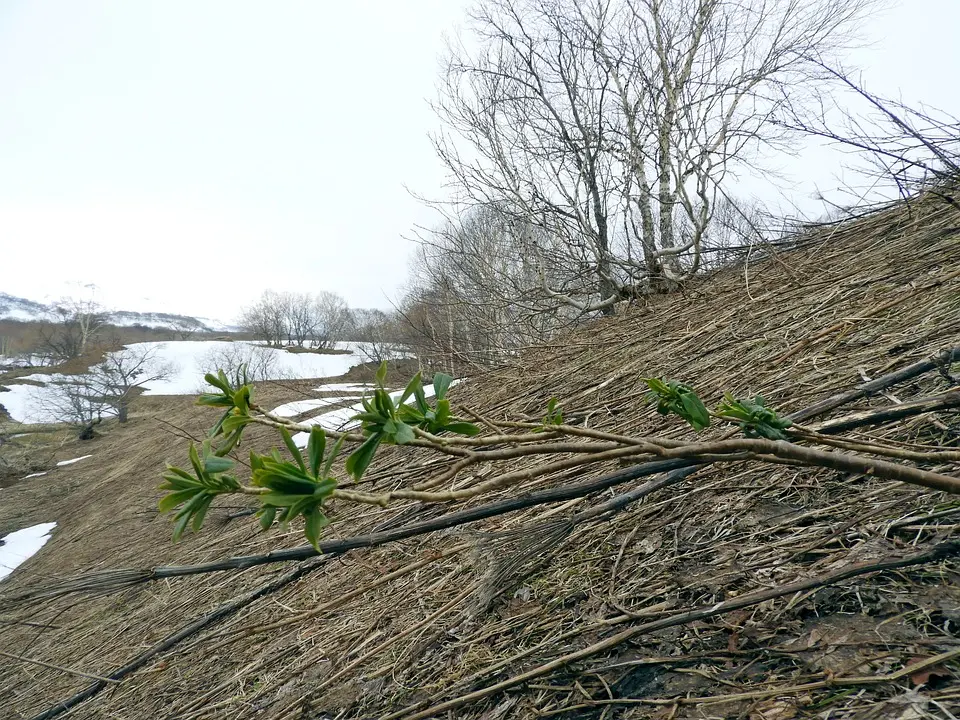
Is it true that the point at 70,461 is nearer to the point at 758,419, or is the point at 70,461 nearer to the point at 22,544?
the point at 22,544

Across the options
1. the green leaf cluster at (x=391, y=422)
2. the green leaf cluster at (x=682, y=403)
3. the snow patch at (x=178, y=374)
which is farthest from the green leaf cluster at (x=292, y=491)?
the snow patch at (x=178, y=374)

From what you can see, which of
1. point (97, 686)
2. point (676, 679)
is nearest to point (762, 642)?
point (676, 679)

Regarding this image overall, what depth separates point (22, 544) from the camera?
331 inches

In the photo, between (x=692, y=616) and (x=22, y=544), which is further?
(x=22, y=544)

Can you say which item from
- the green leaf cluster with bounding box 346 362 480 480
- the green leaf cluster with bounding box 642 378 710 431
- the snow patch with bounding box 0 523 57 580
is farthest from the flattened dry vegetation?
the snow patch with bounding box 0 523 57 580

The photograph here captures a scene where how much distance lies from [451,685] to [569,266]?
4424mm

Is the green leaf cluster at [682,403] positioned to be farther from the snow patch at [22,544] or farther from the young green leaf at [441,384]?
the snow patch at [22,544]

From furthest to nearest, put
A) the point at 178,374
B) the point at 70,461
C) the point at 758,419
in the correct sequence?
the point at 178,374 < the point at 70,461 < the point at 758,419

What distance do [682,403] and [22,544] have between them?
11784 mm

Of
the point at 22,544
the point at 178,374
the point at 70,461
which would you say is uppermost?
the point at 178,374

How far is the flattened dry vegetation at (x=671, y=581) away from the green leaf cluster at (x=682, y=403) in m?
0.28

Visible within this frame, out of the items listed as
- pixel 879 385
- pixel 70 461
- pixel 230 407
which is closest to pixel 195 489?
pixel 230 407

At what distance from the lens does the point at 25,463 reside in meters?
15.6

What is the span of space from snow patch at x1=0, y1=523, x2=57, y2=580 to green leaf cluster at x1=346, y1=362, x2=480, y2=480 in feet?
32.3
